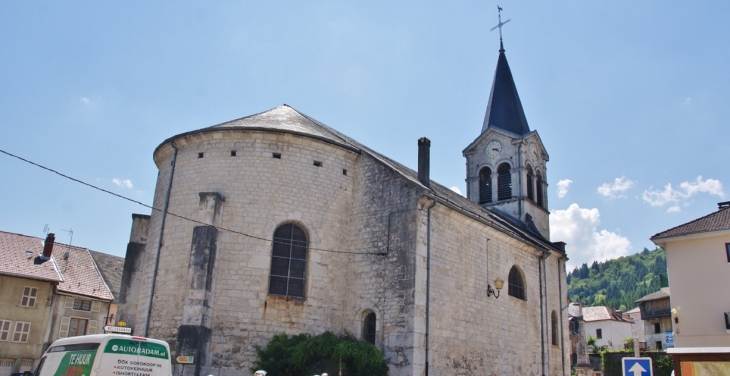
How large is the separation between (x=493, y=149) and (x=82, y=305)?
75.3 feet

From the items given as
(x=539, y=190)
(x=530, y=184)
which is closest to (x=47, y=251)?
(x=530, y=184)

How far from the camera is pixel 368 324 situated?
16.4 metres

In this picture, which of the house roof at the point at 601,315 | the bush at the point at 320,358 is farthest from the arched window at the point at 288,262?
the house roof at the point at 601,315

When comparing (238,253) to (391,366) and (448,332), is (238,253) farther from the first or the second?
(448,332)

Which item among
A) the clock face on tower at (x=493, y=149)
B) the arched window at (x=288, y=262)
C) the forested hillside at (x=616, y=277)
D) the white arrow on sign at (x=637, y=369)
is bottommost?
the white arrow on sign at (x=637, y=369)

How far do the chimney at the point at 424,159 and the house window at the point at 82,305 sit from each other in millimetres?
20138

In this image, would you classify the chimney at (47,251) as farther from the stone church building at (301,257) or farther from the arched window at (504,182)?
the arched window at (504,182)

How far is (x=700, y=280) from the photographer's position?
2089 centimetres

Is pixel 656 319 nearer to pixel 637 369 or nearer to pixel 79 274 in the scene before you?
pixel 79 274

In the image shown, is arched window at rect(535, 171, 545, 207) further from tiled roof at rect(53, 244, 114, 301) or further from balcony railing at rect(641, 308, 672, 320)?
balcony railing at rect(641, 308, 672, 320)

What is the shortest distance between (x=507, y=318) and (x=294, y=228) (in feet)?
28.7

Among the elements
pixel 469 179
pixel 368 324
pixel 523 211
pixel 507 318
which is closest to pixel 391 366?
pixel 368 324

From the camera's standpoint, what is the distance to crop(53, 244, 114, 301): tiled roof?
95.3 ft

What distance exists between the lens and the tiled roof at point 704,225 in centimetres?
2083
